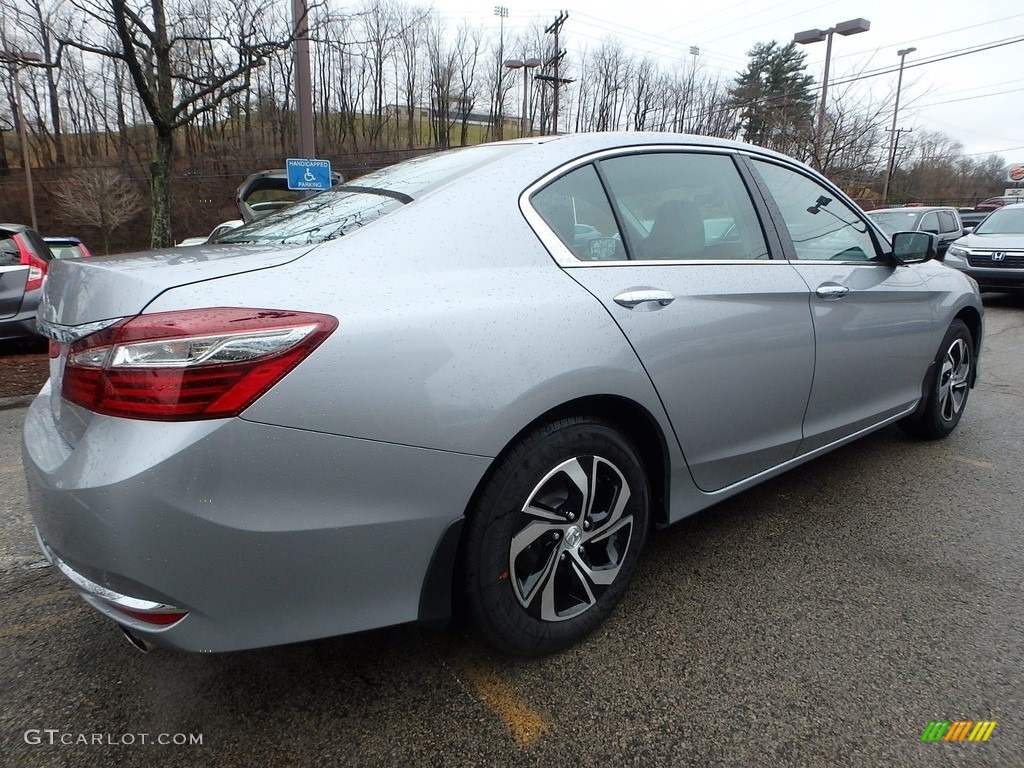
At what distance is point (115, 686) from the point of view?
6.10 ft

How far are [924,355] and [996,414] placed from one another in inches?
65.5

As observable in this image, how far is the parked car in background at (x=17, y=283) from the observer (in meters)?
6.29

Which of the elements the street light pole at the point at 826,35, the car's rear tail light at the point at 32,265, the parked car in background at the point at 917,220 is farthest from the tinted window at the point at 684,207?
the street light pole at the point at 826,35

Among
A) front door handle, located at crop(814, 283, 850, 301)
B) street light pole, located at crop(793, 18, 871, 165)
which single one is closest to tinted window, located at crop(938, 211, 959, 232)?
street light pole, located at crop(793, 18, 871, 165)

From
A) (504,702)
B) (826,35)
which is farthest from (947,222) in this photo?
(504,702)

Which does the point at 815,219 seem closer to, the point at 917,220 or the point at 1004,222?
the point at 917,220

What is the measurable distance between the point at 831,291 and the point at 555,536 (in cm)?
172

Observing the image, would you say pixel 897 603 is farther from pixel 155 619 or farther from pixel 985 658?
pixel 155 619

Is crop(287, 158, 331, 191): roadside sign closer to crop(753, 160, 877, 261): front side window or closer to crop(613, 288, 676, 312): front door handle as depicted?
crop(753, 160, 877, 261): front side window

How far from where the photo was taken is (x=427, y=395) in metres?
1.53

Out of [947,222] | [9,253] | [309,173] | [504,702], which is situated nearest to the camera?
[504,702]

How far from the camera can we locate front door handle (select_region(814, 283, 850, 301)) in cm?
271

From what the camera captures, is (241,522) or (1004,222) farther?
(1004,222)

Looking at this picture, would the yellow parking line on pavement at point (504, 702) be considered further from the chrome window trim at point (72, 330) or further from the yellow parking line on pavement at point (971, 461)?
the yellow parking line on pavement at point (971, 461)
